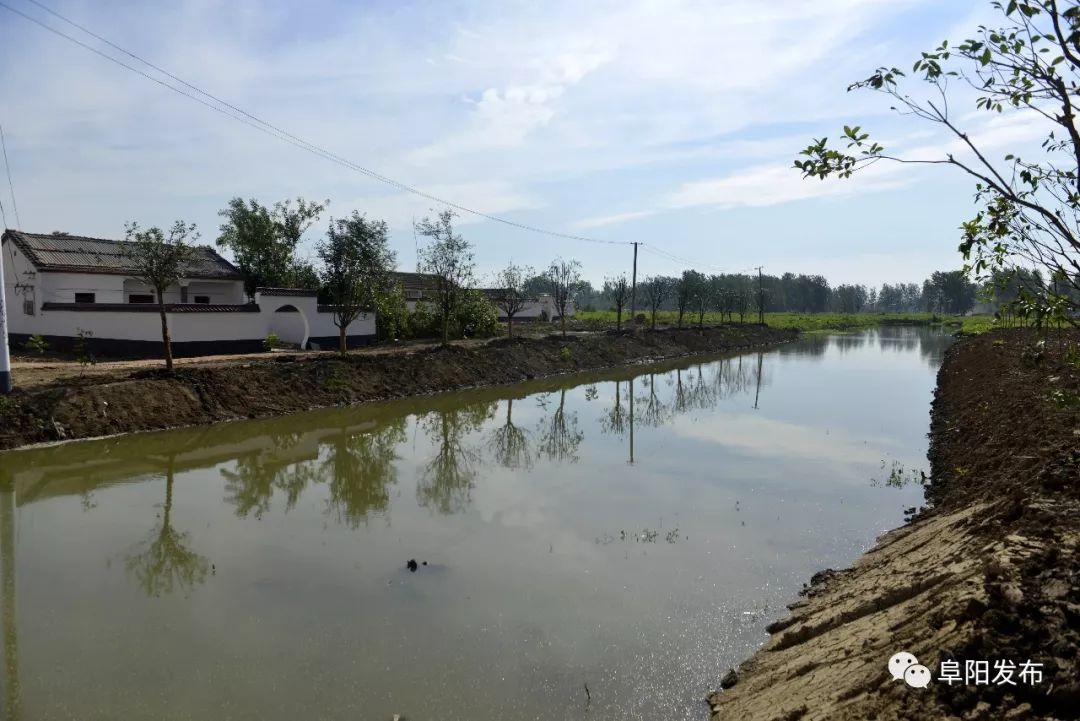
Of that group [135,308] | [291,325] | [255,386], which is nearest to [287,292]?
[291,325]

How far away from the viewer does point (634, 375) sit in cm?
2825

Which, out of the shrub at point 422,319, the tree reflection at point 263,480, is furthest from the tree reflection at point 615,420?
the shrub at point 422,319

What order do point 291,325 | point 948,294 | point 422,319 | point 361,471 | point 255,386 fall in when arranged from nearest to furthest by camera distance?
point 361,471, point 255,386, point 291,325, point 422,319, point 948,294

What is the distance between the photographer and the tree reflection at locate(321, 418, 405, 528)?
965 cm

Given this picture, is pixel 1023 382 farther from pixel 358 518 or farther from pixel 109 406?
pixel 109 406

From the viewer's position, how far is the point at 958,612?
3.78 meters

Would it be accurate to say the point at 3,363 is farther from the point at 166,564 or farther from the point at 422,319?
the point at 422,319

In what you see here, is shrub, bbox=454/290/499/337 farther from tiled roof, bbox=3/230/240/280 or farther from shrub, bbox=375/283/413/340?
tiled roof, bbox=3/230/240/280

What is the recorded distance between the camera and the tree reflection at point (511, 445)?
12.7m

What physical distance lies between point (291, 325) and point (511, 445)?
1249cm

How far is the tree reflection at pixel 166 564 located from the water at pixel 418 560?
0.12ft

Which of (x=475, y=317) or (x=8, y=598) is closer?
(x=8, y=598)

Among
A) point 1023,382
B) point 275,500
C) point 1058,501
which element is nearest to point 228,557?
point 275,500

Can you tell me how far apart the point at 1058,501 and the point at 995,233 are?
2.60 metres
